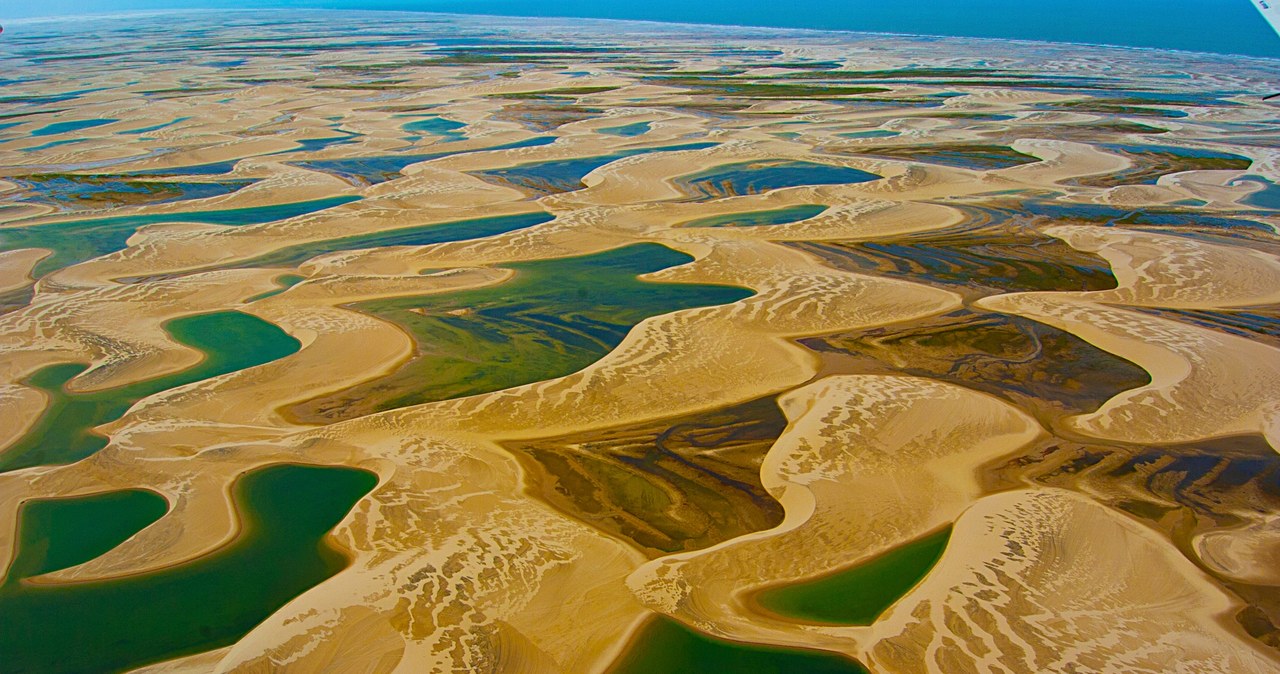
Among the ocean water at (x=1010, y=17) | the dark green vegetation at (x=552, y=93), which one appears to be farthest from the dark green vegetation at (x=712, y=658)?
the ocean water at (x=1010, y=17)

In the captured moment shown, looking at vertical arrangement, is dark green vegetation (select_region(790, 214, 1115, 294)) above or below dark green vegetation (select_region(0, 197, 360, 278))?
above

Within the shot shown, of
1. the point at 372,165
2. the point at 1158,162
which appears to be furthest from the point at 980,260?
the point at 372,165

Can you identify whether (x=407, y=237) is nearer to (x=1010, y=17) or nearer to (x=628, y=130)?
(x=628, y=130)

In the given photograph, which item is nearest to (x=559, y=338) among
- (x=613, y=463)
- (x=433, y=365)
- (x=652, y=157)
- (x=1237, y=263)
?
(x=433, y=365)

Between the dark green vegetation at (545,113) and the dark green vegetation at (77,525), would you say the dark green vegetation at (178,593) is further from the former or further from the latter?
the dark green vegetation at (545,113)

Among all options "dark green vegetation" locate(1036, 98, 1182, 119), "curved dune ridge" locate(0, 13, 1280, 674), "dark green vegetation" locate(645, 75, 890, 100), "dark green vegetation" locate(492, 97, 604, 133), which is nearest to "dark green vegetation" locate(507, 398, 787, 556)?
"curved dune ridge" locate(0, 13, 1280, 674)

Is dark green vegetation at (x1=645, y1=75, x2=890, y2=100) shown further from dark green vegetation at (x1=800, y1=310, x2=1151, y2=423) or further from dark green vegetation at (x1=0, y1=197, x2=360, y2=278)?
dark green vegetation at (x1=800, y1=310, x2=1151, y2=423)
